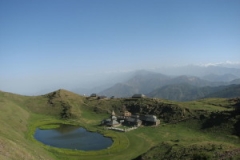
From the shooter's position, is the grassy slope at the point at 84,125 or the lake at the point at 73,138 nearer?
the grassy slope at the point at 84,125

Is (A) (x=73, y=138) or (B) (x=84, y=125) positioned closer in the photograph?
(A) (x=73, y=138)

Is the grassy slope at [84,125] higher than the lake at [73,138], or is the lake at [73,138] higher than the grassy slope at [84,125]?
the grassy slope at [84,125]

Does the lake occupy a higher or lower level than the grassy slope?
lower

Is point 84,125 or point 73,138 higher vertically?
point 84,125

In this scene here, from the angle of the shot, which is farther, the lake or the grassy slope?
the lake
